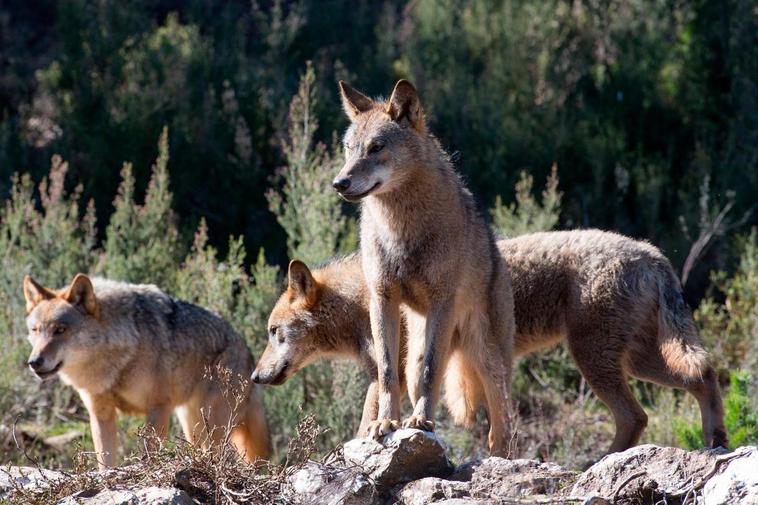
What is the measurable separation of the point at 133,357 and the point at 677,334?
359 centimetres

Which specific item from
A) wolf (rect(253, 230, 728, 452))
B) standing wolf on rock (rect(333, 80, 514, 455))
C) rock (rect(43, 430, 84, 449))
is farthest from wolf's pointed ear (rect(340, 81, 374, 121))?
rock (rect(43, 430, 84, 449))

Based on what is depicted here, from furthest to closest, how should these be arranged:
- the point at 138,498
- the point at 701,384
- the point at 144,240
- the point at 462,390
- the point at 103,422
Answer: the point at 144,240, the point at 103,422, the point at 462,390, the point at 701,384, the point at 138,498

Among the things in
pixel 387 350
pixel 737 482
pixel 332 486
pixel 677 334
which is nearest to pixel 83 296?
pixel 387 350

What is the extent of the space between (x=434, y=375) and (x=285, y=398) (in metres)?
3.26

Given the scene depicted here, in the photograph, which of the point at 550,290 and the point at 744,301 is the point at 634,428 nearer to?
the point at 550,290

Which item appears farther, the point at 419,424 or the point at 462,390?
the point at 462,390

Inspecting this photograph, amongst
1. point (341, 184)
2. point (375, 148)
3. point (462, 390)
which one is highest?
point (375, 148)

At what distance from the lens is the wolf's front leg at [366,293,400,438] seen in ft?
19.3

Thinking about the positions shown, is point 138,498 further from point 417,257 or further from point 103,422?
point 103,422

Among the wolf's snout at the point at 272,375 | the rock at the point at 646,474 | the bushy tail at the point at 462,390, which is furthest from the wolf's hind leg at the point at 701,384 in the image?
the wolf's snout at the point at 272,375

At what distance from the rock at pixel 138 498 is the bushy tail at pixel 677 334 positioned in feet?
10.8

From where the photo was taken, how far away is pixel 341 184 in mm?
Result: 5789

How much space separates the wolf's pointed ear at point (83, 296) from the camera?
7559mm

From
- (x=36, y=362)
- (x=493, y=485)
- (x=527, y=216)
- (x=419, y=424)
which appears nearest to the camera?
(x=493, y=485)
